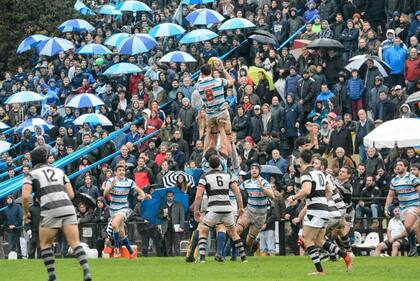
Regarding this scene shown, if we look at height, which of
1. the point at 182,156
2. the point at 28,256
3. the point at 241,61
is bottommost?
the point at 28,256

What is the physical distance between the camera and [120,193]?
30.8m

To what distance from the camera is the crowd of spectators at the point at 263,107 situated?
1374 inches

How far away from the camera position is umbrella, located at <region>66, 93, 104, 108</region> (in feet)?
141

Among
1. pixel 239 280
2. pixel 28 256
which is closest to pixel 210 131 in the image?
pixel 239 280

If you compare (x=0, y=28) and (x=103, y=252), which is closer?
(x=103, y=252)

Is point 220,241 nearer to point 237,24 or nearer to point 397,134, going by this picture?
point 397,134

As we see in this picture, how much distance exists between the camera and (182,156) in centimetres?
3772

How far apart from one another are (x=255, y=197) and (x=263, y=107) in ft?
24.7

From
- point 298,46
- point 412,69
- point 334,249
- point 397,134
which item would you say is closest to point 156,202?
point 397,134

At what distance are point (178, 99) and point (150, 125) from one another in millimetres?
1246

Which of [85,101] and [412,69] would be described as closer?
[412,69]

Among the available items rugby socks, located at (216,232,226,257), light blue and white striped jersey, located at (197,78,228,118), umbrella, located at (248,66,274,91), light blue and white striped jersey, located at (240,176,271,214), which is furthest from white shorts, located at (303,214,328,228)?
umbrella, located at (248,66,274,91)

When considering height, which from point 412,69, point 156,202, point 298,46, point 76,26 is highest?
point 76,26

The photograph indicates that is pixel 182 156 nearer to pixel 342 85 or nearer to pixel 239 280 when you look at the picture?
pixel 342 85
